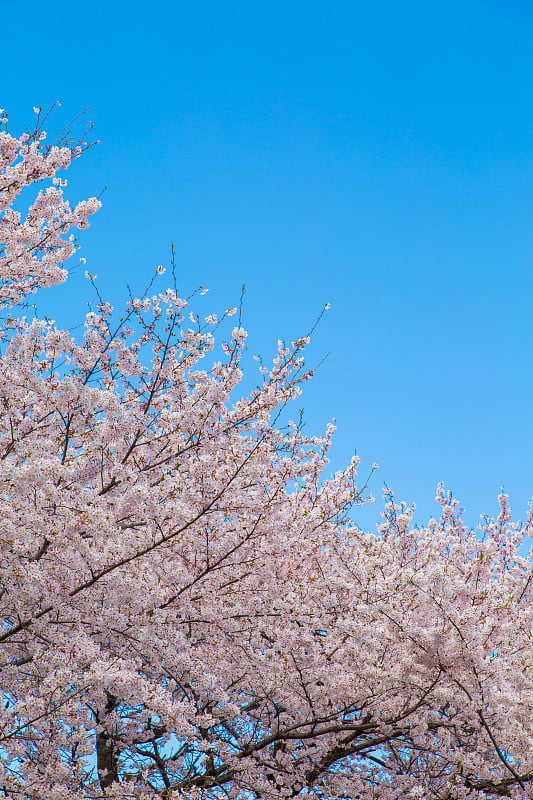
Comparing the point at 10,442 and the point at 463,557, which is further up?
the point at 463,557

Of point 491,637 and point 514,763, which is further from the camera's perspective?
point 514,763

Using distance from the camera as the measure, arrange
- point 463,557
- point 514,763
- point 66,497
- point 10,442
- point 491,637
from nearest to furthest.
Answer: point 66,497 → point 10,442 → point 491,637 → point 514,763 → point 463,557

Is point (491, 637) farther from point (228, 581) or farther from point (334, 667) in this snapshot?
point (228, 581)

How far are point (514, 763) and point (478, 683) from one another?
2.72 metres

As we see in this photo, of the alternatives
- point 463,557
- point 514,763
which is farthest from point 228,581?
point 463,557

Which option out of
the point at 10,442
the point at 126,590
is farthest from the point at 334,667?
the point at 10,442

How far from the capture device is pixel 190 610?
853cm


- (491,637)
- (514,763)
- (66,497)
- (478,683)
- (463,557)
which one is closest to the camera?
(66,497)

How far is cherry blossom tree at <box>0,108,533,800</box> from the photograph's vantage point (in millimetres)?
7035

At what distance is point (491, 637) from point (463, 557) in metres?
4.75

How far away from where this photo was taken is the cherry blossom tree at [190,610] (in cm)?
704

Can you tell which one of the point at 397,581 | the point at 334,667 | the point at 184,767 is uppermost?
the point at 397,581

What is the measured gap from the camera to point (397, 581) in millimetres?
10852

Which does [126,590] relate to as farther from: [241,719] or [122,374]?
[241,719]
